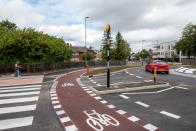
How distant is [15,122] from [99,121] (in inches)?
102

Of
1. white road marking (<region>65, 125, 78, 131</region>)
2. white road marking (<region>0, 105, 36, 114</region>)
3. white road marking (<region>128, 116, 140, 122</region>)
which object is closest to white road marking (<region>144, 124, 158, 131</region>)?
white road marking (<region>128, 116, 140, 122</region>)

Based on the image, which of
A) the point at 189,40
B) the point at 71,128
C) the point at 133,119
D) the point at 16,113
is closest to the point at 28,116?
the point at 16,113

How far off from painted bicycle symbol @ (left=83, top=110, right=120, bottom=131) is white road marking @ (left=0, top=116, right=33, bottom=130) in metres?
1.84

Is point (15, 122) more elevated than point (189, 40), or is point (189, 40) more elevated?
point (189, 40)

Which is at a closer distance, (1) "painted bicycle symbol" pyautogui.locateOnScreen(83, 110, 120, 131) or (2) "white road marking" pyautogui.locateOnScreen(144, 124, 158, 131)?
(2) "white road marking" pyautogui.locateOnScreen(144, 124, 158, 131)

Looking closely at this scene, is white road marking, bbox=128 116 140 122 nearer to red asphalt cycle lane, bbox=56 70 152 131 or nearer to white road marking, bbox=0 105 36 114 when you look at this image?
red asphalt cycle lane, bbox=56 70 152 131

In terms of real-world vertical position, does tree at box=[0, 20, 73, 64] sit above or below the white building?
below

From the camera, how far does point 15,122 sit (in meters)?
3.65

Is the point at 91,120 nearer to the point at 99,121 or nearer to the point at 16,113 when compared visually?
the point at 99,121

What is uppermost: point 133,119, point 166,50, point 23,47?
point 166,50

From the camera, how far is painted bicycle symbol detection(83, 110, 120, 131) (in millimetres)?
3369

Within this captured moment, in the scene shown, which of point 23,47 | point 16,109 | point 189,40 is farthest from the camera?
point 189,40

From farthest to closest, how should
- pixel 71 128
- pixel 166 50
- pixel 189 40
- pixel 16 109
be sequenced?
pixel 166 50 < pixel 189 40 < pixel 16 109 < pixel 71 128

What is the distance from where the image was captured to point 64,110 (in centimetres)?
449
